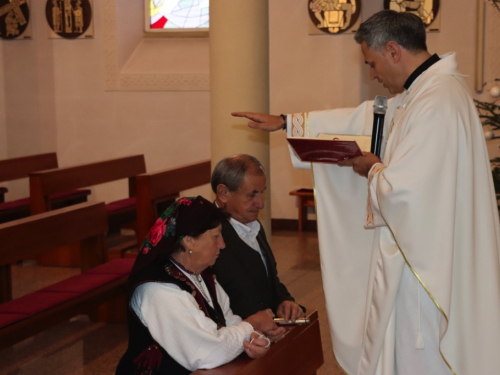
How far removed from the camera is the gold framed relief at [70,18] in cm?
1078

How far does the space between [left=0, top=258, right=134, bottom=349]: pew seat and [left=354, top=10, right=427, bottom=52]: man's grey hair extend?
2848mm

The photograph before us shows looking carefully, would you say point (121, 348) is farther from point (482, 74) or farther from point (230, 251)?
point (482, 74)

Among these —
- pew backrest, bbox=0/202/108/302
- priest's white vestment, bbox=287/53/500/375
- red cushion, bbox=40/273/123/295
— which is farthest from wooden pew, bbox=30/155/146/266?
priest's white vestment, bbox=287/53/500/375

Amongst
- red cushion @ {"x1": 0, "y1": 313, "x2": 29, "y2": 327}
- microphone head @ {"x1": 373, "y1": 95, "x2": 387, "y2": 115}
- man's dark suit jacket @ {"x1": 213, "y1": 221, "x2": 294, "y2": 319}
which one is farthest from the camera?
red cushion @ {"x1": 0, "y1": 313, "x2": 29, "y2": 327}

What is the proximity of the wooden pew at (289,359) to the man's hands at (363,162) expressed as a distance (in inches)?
31.9

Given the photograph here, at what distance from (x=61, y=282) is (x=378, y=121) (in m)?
3.13

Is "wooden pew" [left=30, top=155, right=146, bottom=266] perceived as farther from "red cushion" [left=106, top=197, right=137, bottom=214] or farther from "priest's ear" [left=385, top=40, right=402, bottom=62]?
"priest's ear" [left=385, top=40, right=402, bottom=62]

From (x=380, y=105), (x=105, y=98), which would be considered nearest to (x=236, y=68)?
(x=380, y=105)

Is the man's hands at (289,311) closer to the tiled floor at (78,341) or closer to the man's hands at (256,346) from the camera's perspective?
the man's hands at (256,346)

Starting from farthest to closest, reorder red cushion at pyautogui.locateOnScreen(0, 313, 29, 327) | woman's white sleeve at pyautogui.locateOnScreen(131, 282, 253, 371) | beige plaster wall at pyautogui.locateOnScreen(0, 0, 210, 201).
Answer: beige plaster wall at pyautogui.locateOnScreen(0, 0, 210, 201) < red cushion at pyautogui.locateOnScreen(0, 313, 29, 327) < woman's white sleeve at pyautogui.locateOnScreen(131, 282, 253, 371)

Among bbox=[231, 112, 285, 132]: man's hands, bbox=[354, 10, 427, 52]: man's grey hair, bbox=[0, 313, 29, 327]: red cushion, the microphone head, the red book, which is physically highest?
bbox=[354, 10, 427, 52]: man's grey hair

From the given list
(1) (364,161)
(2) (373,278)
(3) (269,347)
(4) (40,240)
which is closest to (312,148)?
(1) (364,161)

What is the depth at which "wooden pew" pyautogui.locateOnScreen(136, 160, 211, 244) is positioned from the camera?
724 centimetres

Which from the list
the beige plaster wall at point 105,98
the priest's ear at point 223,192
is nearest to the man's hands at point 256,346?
the priest's ear at point 223,192
